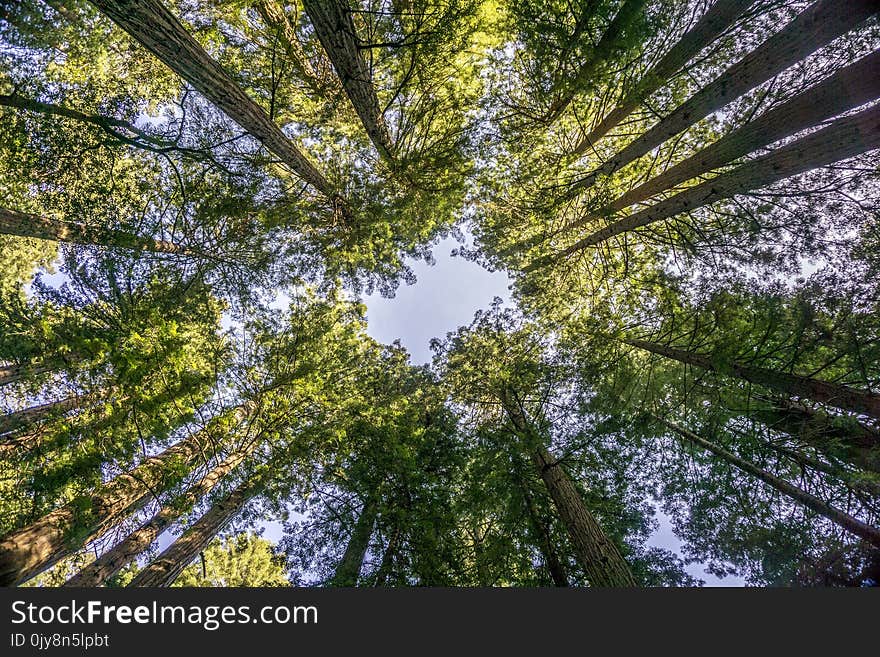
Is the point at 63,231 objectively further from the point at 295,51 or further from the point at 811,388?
the point at 811,388

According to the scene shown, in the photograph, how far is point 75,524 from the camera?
301 centimetres

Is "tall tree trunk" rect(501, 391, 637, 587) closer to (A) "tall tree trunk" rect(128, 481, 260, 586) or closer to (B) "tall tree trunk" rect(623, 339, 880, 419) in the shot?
(B) "tall tree trunk" rect(623, 339, 880, 419)

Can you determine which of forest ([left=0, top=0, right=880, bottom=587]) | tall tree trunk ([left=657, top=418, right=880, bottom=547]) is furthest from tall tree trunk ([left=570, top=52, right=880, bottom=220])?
tall tree trunk ([left=657, top=418, right=880, bottom=547])

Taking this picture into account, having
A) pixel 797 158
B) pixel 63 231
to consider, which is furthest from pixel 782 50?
pixel 63 231

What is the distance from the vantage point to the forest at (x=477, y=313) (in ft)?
12.6

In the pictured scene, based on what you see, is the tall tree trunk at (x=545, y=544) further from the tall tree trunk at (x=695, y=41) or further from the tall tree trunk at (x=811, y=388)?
the tall tree trunk at (x=695, y=41)

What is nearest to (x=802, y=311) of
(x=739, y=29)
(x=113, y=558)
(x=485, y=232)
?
(x=739, y=29)

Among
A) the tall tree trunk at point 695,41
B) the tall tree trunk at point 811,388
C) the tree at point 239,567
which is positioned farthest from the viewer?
the tree at point 239,567

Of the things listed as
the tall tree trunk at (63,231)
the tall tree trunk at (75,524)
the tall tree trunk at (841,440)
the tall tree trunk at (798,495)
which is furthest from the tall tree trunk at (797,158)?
the tall tree trunk at (63,231)

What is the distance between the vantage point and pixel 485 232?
9055mm

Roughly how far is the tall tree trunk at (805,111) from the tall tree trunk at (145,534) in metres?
8.50

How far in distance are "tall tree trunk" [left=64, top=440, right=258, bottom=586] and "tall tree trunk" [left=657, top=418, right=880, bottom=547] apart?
7.79 m

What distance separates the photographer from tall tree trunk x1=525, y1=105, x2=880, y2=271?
3.47 m

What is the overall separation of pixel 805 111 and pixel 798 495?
6020 millimetres
